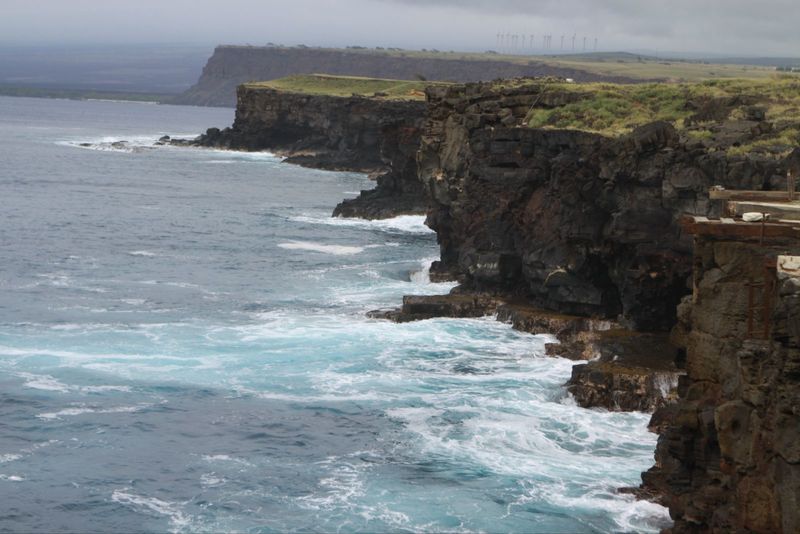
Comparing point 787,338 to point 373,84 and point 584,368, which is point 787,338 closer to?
Result: point 584,368

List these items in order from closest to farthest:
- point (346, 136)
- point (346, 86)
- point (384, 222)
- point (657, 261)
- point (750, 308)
Answer: point (750, 308) < point (657, 261) < point (384, 222) < point (346, 136) < point (346, 86)

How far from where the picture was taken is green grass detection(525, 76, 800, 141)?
4730 centimetres

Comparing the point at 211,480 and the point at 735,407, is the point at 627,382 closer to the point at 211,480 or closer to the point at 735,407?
the point at 211,480

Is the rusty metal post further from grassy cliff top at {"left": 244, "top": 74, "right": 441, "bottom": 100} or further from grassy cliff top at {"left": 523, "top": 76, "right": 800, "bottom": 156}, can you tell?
grassy cliff top at {"left": 244, "top": 74, "right": 441, "bottom": 100}

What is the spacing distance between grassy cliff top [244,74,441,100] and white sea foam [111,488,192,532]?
3494 inches

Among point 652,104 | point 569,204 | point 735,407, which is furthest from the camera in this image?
point 652,104

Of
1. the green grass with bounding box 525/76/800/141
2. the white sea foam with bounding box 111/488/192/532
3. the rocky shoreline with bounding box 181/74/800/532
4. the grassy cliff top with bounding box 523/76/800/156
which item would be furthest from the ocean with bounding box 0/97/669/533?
the green grass with bounding box 525/76/800/141

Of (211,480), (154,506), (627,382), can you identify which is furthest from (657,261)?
(154,506)

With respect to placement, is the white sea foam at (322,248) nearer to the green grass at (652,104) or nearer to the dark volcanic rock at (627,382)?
the green grass at (652,104)

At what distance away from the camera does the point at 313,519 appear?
26031mm

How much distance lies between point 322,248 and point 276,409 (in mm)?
32041

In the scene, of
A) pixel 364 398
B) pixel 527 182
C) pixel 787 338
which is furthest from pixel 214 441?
pixel 527 182

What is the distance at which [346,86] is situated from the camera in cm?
14088

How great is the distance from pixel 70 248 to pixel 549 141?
1052 inches
